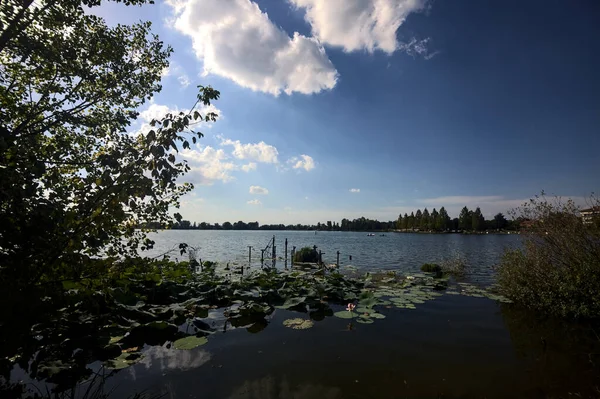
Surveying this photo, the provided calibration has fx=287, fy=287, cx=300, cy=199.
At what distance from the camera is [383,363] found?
20.9ft

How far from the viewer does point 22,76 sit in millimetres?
5977

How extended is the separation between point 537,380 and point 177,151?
778cm

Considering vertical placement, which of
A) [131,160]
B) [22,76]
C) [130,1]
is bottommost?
[131,160]

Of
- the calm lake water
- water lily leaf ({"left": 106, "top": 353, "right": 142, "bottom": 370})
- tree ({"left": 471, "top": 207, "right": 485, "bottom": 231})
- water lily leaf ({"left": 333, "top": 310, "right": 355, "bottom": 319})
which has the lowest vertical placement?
the calm lake water

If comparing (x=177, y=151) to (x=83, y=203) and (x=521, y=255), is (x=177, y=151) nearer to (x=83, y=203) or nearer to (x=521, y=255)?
(x=83, y=203)

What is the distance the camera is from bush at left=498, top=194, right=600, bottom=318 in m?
8.62

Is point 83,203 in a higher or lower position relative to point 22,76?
lower

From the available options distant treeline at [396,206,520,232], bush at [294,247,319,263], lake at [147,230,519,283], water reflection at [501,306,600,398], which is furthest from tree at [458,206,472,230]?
water reflection at [501,306,600,398]

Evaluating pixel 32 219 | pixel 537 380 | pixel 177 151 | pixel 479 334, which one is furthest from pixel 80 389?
pixel 479 334

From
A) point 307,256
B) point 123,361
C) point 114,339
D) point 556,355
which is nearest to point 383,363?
point 556,355

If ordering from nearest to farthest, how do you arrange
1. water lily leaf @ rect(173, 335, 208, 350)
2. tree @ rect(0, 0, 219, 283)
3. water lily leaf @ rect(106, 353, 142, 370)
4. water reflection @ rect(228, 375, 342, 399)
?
tree @ rect(0, 0, 219, 283) → water reflection @ rect(228, 375, 342, 399) → water lily leaf @ rect(106, 353, 142, 370) → water lily leaf @ rect(173, 335, 208, 350)

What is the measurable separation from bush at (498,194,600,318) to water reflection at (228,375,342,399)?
8489 millimetres

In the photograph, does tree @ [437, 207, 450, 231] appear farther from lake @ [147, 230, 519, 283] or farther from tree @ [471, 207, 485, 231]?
lake @ [147, 230, 519, 283]

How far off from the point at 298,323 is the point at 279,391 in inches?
144
